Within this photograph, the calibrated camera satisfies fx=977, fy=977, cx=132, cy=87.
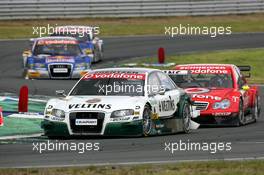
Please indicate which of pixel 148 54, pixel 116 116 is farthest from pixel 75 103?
pixel 148 54

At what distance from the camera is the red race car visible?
19.0 m

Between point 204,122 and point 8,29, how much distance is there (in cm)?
2912

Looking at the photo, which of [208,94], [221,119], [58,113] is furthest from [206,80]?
[58,113]

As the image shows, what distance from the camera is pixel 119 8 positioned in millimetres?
49281

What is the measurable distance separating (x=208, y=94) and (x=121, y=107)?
3.89 m

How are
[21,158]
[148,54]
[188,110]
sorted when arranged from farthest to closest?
[148,54], [188,110], [21,158]

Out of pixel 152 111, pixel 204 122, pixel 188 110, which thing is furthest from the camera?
pixel 204 122

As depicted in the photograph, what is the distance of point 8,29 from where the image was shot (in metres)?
47.1

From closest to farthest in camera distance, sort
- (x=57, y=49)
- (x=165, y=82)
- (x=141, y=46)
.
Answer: (x=165, y=82)
(x=57, y=49)
(x=141, y=46)

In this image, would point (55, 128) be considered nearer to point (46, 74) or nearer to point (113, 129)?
point (113, 129)

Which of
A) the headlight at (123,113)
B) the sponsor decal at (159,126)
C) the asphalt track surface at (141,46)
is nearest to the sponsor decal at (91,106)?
the headlight at (123,113)

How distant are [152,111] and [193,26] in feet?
106

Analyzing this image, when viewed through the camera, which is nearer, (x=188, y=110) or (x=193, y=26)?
(x=188, y=110)

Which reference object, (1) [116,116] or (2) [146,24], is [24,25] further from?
(1) [116,116]
